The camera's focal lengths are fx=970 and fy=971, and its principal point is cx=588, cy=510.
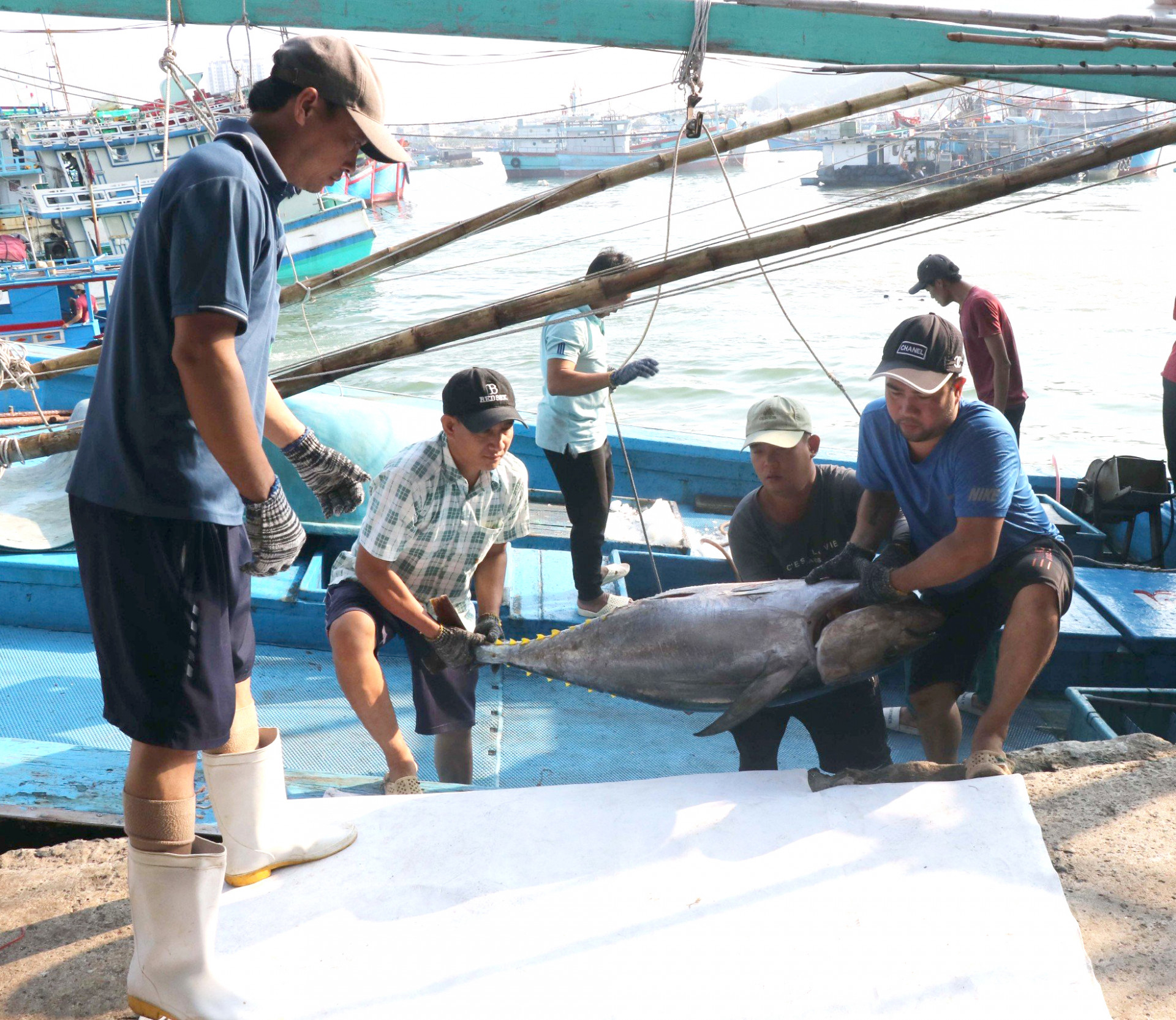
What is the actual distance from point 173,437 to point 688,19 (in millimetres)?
2708

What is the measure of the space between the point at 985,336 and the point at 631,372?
7.90ft

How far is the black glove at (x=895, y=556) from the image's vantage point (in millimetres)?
3109

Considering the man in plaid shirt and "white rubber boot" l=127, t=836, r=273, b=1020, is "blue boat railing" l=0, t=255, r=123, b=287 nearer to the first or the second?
the man in plaid shirt

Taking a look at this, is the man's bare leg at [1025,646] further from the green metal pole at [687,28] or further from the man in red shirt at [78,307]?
the man in red shirt at [78,307]

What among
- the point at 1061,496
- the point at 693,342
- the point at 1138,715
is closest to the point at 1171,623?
the point at 1138,715

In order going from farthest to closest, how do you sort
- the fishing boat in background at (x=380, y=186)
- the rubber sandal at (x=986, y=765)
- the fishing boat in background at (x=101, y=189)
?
the fishing boat in background at (x=380, y=186) < the fishing boat in background at (x=101, y=189) < the rubber sandal at (x=986, y=765)

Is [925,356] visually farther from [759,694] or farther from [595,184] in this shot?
[595,184]

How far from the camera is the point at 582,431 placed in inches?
187

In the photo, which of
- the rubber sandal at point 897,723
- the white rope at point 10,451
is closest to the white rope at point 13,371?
the white rope at point 10,451

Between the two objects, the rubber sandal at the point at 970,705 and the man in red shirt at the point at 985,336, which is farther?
the man in red shirt at the point at 985,336

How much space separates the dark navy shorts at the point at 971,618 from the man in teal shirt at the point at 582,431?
182 centimetres

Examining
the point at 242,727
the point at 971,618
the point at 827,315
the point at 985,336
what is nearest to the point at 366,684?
the point at 242,727

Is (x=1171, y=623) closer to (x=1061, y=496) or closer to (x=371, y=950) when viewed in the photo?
(x=1061, y=496)

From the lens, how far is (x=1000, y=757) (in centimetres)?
297
